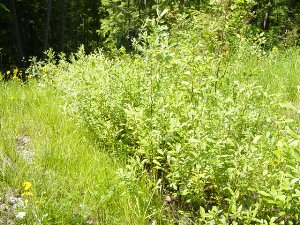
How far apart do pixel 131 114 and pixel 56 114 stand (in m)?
1.79

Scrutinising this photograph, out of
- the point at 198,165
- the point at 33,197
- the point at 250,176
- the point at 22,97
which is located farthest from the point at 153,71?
the point at 22,97

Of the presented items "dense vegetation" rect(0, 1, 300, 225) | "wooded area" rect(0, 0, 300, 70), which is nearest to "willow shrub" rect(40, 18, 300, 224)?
"dense vegetation" rect(0, 1, 300, 225)

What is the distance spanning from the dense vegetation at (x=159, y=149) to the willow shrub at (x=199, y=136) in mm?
12

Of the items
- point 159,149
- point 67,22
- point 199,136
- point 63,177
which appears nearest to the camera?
point 199,136

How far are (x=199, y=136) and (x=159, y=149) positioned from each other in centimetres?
37

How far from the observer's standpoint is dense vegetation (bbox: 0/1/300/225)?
2.37 metres

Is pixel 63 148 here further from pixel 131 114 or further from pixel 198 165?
pixel 198 165

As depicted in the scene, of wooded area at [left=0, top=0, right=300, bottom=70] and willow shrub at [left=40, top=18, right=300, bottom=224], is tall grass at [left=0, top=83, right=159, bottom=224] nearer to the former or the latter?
willow shrub at [left=40, top=18, right=300, bottom=224]

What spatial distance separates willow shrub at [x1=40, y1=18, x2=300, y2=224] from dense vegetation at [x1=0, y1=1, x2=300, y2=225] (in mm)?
12

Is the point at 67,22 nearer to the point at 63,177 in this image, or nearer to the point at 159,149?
the point at 63,177

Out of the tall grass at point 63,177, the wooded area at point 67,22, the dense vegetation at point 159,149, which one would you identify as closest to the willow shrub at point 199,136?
the dense vegetation at point 159,149

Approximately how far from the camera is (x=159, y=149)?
8.66 ft

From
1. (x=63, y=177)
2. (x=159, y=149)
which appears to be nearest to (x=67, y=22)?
(x=63, y=177)

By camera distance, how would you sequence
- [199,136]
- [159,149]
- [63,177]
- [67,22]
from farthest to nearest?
[67,22] < [63,177] < [159,149] < [199,136]
